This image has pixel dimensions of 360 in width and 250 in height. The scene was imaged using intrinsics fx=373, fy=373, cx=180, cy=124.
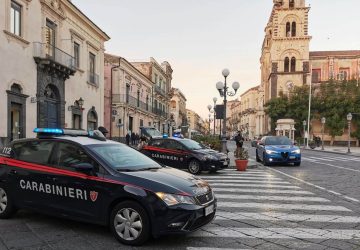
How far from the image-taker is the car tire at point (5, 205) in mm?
6430

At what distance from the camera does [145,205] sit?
5.04m

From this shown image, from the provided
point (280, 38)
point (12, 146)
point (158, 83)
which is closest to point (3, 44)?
point (12, 146)

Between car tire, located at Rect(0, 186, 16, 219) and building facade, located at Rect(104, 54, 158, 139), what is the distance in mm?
33589

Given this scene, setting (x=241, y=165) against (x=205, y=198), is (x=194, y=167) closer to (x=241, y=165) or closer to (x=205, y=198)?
(x=241, y=165)

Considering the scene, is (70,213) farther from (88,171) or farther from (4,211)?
(4,211)

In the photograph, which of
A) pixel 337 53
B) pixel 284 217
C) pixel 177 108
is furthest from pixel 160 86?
pixel 284 217

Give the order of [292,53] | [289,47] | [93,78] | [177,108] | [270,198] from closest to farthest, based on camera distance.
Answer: [270,198], [93,78], [289,47], [292,53], [177,108]

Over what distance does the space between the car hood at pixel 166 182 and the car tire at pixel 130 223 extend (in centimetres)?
32

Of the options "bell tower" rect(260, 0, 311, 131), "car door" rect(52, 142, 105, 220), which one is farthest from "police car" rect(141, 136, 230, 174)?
"bell tower" rect(260, 0, 311, 131)

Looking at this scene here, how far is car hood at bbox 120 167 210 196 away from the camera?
5152 mm

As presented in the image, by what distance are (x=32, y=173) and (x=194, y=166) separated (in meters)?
8.92

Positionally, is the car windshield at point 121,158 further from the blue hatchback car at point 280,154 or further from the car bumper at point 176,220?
the blue hatchback car at point 280,154

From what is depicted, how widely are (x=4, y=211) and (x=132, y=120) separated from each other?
39.9 meters

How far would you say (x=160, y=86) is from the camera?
65.4m
